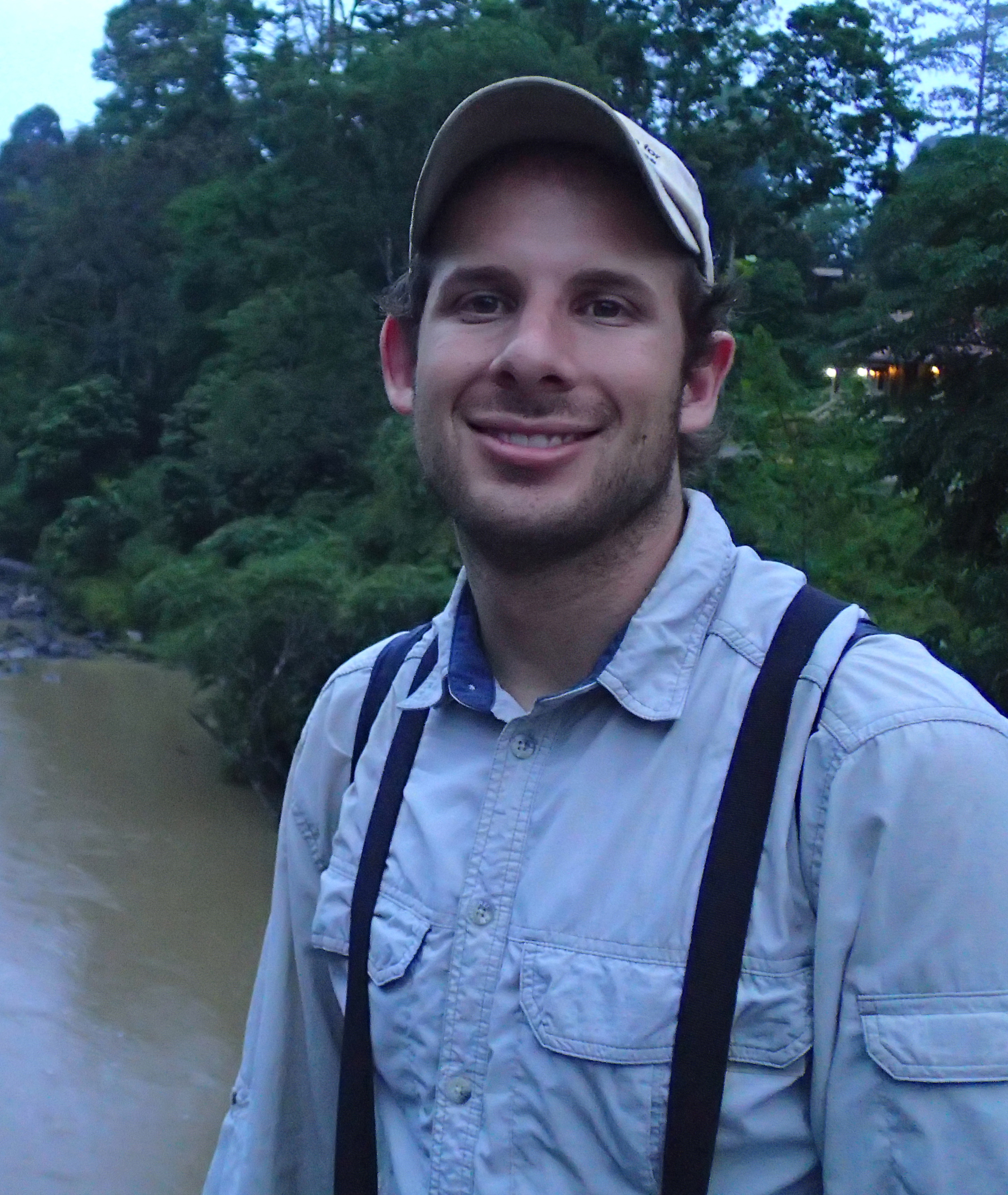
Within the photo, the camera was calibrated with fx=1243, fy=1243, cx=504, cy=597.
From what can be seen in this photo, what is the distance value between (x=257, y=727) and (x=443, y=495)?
10333mm

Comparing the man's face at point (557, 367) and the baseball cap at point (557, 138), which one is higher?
the baseball cap at point (557, 138)

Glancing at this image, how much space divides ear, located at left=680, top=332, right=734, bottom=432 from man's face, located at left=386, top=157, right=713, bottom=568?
0.25 feet

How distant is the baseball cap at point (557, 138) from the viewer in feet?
4.02

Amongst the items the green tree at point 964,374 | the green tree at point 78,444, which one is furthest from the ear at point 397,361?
the green tree at point 78,444

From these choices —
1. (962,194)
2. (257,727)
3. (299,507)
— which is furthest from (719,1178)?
(299,507)

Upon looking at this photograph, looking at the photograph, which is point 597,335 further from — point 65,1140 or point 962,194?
point 65,1140

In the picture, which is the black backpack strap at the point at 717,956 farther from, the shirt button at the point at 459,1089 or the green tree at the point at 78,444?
the green tree at the point at 78,444

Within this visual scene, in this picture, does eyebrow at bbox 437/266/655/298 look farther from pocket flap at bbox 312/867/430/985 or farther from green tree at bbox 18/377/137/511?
green tree at bbox 18/377/137/511

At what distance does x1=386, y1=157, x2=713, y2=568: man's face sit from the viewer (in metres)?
1.24

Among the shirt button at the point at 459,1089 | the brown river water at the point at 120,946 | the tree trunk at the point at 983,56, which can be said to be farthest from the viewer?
the tree trunk at the point at 983,56

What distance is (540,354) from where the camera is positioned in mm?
1228

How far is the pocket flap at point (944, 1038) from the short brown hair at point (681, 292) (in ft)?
2.15

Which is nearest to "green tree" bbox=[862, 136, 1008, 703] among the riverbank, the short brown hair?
the short brown hair

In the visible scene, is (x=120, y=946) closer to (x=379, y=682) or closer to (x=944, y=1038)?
(x=379, y=682)
